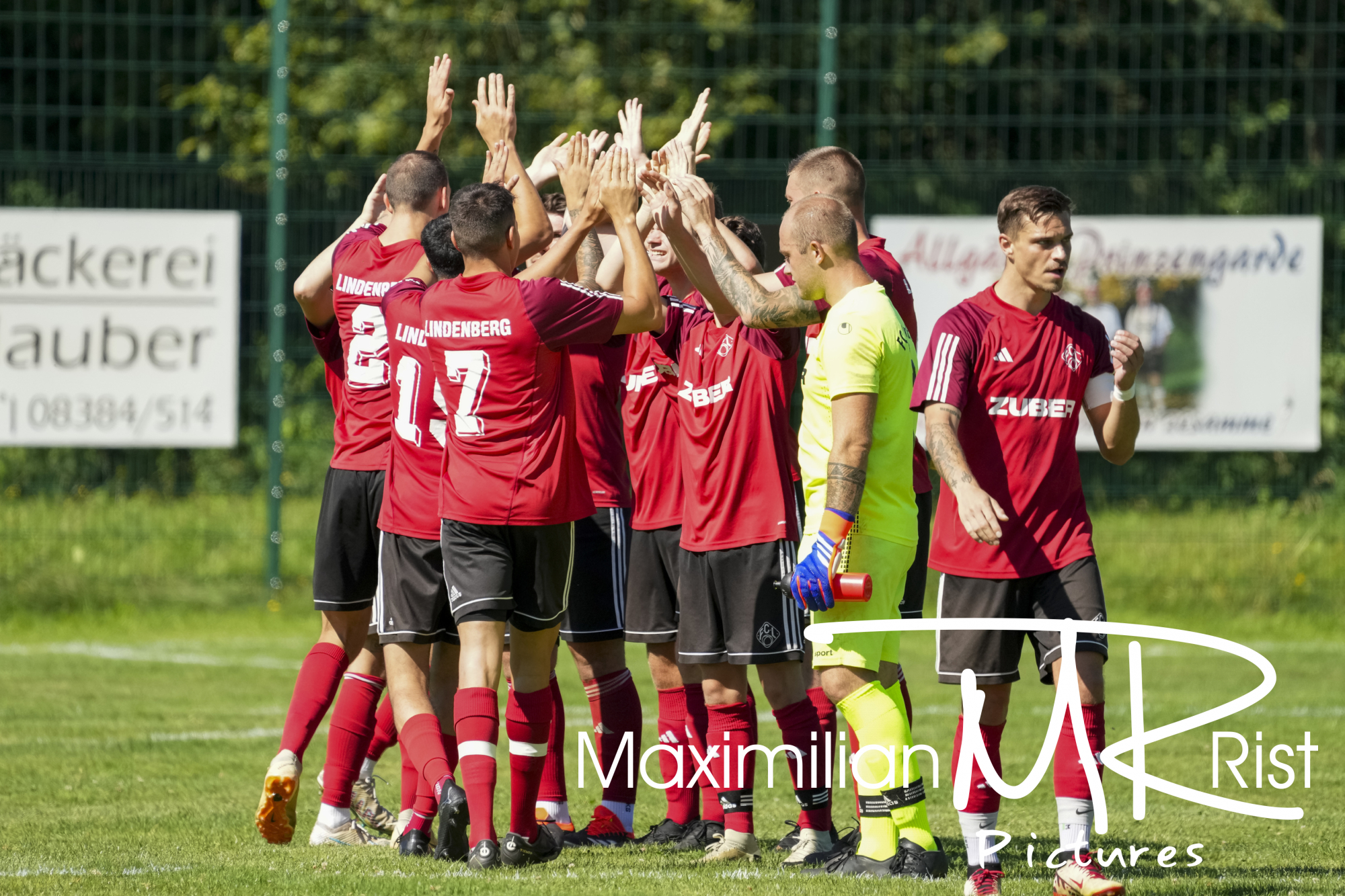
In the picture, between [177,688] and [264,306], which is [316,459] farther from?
[177,688]

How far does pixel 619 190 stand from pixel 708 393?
2.81 feet

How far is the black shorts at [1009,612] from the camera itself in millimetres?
5359

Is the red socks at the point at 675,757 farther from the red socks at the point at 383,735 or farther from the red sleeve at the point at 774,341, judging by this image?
the red sleeve at the point at 774,341

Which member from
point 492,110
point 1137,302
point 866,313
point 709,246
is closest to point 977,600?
point 866,313

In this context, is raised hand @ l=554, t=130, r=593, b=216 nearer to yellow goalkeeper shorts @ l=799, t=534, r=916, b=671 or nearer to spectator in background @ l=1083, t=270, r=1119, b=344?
yellow goalkeeper shorts @ l=799, t=534, r=916, b=671

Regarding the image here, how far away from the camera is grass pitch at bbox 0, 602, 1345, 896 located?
17.7 feet

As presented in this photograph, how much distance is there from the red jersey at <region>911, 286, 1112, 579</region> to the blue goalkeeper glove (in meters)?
0.58

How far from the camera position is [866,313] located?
5.14 metres

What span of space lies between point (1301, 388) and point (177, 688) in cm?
845

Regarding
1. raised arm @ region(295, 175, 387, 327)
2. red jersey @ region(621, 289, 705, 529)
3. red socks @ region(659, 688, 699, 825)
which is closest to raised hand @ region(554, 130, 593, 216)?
red jersey @ region(621, 289, 705, 529)

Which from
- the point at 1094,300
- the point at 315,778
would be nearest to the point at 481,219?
the point at 315,778

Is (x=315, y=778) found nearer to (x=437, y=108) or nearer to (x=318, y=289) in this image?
(x=318, y=289)

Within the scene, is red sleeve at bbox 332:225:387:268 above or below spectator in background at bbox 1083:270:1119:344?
below

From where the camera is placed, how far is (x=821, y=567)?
4918 millimetres
